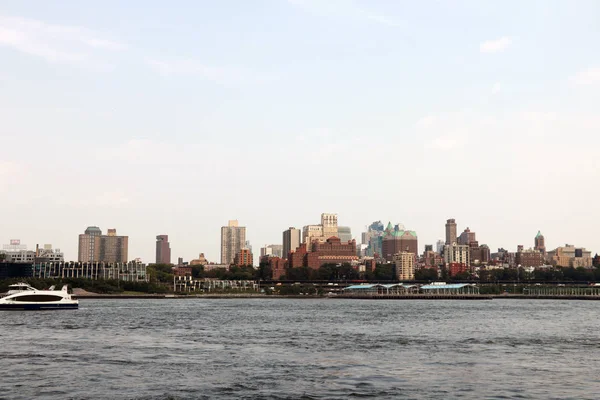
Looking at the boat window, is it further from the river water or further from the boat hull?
the river water

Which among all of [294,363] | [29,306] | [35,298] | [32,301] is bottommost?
[294,363]

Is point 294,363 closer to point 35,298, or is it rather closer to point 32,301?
point 32,301

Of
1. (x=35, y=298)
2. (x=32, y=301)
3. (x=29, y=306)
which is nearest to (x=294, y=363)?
(x=29, y=306)

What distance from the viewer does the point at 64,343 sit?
237 ft

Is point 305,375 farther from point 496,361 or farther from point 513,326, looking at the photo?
point 513,326

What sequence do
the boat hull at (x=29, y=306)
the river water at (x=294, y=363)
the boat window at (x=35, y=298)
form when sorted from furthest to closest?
1. the boat window at (x=35, y=298)
2. the boat hull at (x=29, y=306)
3. the river water at (x=294, y=363)

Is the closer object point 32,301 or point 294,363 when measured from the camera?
point 294,363

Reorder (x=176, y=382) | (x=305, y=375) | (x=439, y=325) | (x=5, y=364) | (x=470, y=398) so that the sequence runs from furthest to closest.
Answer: (x=439, y=325) < (x=5, y=364) < (x=305, y=375) < (x=176, y=382) < (x=470, y=398)

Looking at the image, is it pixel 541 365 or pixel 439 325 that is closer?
pixel 541 365

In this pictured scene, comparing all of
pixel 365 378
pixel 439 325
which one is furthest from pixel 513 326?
pixel 365 378

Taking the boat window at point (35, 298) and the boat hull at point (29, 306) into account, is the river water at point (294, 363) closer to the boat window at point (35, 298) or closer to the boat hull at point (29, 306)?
the boat hull at point (29, 306)

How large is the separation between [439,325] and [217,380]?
205 ft

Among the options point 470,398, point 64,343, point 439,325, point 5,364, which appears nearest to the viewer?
point 470,398

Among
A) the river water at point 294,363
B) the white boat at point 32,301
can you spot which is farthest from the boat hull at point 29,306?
the river water at point 294,363
